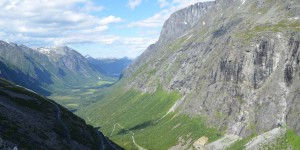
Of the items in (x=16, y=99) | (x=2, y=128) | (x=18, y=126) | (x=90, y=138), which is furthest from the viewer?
(x=90, y=138)

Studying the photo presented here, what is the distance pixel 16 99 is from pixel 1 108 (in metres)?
37.7

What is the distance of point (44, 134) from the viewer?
129 meters

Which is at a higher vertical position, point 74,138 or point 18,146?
point 18,146

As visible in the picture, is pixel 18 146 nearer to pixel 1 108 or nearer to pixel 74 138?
pixel 1 108

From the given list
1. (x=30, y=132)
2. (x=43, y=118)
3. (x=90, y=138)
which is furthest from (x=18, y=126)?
(x=90, y=138)

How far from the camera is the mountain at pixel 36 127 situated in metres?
109

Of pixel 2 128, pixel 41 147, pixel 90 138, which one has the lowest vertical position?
pixel 90 138

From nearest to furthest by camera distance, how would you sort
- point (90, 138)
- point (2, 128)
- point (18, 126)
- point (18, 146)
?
point (18, 146) → point (2, 128) → point (18, 126) → point (90, 138)

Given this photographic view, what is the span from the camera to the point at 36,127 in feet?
428

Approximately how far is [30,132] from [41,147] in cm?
989

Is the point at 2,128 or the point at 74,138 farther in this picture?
the point at 74,138

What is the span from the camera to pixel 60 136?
466 ft

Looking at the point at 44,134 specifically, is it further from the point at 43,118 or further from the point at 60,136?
the point at 43,118

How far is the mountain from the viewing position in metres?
109
